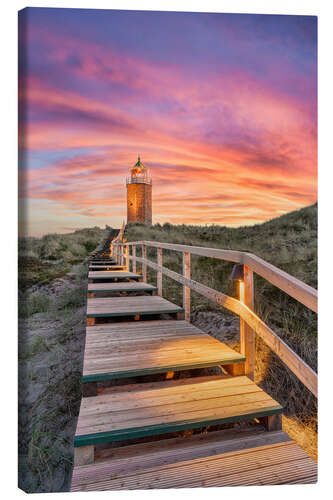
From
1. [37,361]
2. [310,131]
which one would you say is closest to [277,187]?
[310,131]

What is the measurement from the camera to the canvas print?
1.40 metres

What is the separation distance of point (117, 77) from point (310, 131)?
126 inches

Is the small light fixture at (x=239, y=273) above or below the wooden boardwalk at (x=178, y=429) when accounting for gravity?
above

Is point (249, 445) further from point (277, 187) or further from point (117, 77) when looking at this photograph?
point (277, 187)

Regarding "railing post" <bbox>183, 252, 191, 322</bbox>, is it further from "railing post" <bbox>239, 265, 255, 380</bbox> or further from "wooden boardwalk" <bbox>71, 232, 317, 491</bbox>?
"railing post" <bbox>239, 265, 255, 380</bbox>

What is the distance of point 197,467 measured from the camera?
1.29 meters

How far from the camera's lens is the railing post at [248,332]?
193cm

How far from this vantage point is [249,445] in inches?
55.6

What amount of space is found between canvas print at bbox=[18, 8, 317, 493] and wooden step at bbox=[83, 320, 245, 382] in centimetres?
2

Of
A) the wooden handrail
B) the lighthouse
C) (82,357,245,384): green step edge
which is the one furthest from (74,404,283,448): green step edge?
the lighthouse

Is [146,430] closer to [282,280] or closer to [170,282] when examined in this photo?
[282,280]

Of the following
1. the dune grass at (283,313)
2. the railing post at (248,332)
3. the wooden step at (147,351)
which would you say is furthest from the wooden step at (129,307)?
the railing post at (248,332)

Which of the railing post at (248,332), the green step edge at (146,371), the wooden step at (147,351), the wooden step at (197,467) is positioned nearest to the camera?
the wooden step at (197,467)

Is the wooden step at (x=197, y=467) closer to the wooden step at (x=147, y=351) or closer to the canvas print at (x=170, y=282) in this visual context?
the canvas print at (x=170, y=282)
